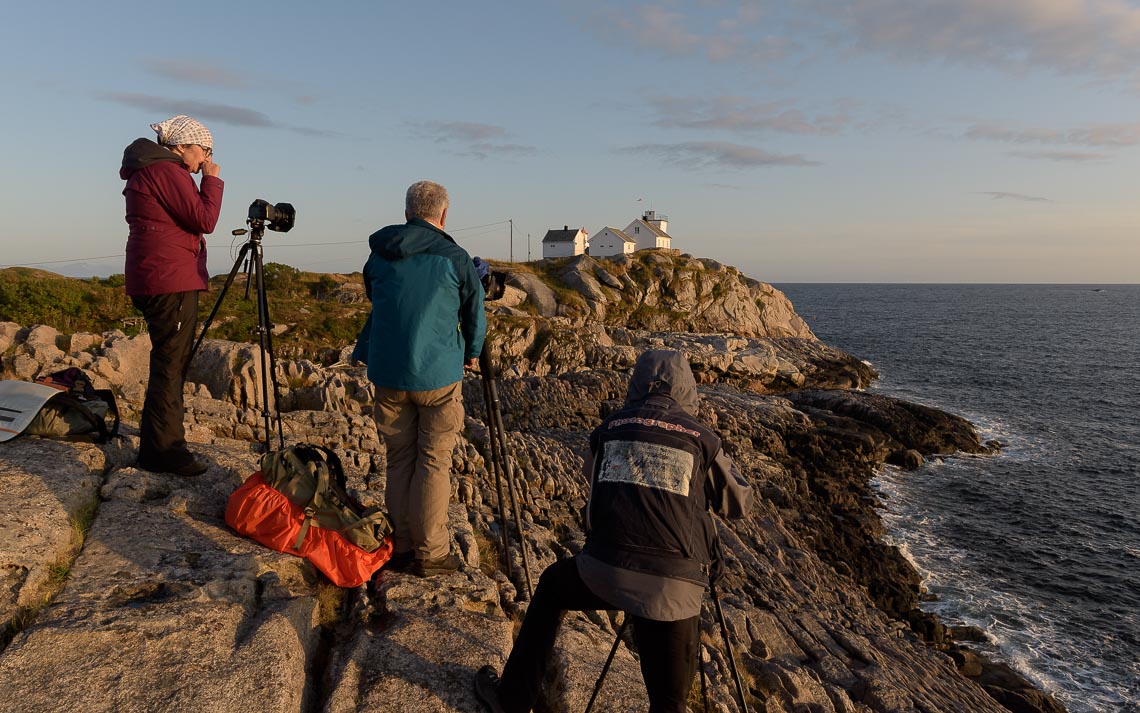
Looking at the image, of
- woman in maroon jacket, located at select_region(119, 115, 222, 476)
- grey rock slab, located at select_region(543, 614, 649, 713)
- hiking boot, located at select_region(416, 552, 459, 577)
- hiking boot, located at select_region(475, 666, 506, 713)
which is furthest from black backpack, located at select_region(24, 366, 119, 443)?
grey rock slab, located at select_region(543, 614, 649, 713)

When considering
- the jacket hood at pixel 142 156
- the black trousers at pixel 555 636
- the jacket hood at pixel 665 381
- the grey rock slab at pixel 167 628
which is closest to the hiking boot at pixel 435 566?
the grey rock slab at pixel 167 628

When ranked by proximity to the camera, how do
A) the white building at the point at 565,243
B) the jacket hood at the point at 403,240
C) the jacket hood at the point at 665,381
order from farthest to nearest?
the white building at the point at 565,243 → the jacket hood at the point at 403,240 → the jacket hood at the point at 665,381

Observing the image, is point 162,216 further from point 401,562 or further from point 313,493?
point 401,562

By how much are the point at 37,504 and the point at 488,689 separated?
12.8 feet

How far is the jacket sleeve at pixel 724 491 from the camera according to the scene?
11.2 feet

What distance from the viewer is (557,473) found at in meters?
17.1

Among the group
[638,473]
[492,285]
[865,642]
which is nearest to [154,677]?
[638,473]

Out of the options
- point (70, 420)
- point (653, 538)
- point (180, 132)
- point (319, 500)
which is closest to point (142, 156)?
point (180, 132)

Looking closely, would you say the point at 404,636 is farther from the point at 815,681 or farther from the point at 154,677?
the point at 815,681

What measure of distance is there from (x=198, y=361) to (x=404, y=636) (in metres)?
12.5

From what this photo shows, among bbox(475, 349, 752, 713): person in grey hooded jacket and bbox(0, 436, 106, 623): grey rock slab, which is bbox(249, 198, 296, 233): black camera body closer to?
bbox(0, 436, 106, 623): grey rock slab

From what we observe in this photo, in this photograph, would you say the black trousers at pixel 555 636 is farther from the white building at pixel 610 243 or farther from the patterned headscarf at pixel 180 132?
the white building at pixel 610 243

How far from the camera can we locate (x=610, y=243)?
79125 millimetres

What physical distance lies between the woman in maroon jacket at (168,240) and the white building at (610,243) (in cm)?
7428
